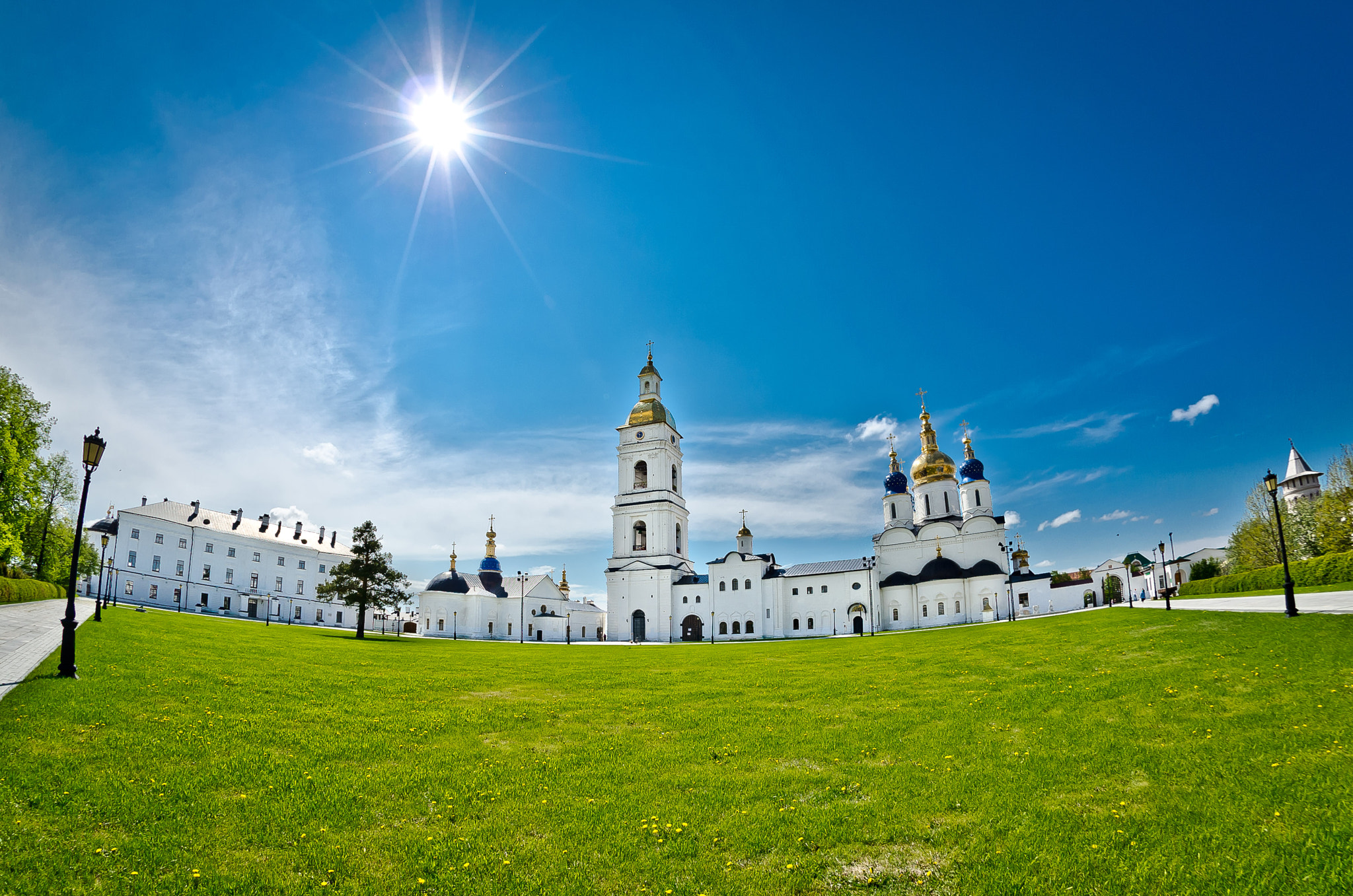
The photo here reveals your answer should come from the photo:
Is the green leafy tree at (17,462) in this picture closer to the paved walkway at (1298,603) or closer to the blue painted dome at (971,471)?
→ the paved walkway at (1298,603)

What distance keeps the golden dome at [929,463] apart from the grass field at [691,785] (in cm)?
5367

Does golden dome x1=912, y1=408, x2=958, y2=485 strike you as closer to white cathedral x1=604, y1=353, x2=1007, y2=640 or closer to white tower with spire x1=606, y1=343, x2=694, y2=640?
white cathedral x1=604, y1=353, x2=1007, y2=640

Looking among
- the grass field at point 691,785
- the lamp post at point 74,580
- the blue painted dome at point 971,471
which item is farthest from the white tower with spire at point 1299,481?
the lamp post at point 74,580

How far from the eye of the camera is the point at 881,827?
7.17m

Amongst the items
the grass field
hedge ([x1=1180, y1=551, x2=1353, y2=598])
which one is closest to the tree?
the grass field

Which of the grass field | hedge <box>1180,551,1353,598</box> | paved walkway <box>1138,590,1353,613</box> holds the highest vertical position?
hedge <box>1180,551,1353,598</box>

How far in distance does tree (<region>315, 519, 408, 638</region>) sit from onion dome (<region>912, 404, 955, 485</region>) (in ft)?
164

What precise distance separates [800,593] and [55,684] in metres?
59.3

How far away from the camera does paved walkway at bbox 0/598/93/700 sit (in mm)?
13078

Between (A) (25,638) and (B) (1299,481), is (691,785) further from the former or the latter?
(B) (1299,481)

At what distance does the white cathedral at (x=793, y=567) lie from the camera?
202ft

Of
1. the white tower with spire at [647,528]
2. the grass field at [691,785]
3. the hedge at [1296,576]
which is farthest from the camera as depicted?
the white tower with spire at [647,528]

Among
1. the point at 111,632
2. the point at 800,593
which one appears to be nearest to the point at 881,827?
the point at 111,632

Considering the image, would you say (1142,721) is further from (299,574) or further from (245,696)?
(299,574)
